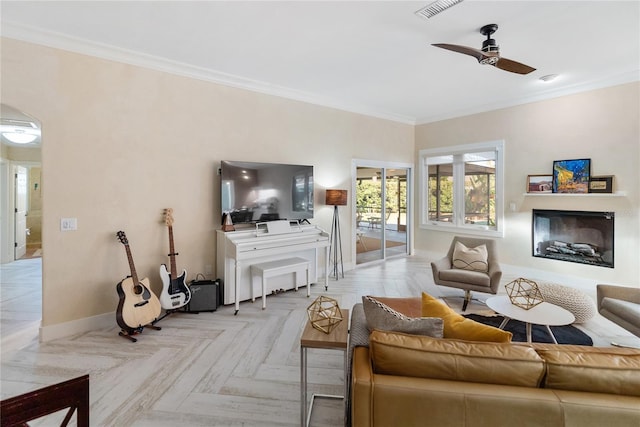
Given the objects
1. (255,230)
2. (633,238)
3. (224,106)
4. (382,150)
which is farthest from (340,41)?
(633,238)

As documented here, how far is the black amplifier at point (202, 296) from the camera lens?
362 cm

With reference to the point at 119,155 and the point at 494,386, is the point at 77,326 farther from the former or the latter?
the point at 494,386

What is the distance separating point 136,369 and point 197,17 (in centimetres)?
304

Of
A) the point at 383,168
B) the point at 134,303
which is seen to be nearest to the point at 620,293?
the point at 383,168

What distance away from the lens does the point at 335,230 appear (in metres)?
5.31

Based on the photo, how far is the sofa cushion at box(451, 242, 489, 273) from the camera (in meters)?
4.03

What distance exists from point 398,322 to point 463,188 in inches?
202

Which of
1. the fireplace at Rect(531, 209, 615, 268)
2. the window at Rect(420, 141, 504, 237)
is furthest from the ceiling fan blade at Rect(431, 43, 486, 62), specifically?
the fireplace at Rect(531, 209, 615, 268)

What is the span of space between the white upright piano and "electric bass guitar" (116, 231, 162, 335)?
84cm

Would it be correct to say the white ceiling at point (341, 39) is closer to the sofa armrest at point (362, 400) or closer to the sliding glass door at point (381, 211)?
the sliding glass door at point (381, 211)

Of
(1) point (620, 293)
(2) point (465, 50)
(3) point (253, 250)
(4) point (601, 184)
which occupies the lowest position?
(1) point (620, 293)

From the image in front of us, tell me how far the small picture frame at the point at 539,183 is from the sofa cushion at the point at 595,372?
430 cm

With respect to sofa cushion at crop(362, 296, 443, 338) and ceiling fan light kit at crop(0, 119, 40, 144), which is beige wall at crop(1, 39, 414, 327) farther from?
sofa cushion at crop(362, 296, 443, 338)

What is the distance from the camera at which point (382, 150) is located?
240 inches
